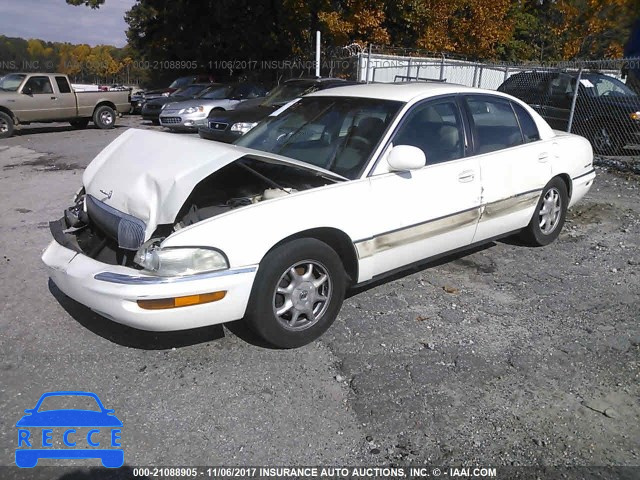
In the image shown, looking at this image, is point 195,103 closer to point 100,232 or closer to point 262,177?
point 100,232

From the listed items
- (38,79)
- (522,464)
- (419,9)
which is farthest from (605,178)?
(419,9)

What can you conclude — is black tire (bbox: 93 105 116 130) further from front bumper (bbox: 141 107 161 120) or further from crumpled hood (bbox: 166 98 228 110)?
crumpled hood (bbox: 166 98 228 110)

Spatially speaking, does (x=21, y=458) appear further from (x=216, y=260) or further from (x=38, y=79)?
(x=38, y=79)

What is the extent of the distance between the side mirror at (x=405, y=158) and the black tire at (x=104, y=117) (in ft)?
49.3

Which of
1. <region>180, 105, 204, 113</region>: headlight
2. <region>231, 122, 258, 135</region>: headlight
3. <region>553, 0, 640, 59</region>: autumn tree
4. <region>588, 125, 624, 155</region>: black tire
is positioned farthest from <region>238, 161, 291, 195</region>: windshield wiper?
<region>553, 0, 640, 59</region>: autumn tree

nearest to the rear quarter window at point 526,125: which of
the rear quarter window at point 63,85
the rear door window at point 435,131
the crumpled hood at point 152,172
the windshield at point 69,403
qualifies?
the rear door window at point 435,131

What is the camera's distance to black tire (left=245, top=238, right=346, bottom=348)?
3240mm

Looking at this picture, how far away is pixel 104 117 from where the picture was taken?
16.8 metres

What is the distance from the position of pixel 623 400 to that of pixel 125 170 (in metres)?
3.43

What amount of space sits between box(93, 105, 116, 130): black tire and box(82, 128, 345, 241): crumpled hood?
13.6 meters

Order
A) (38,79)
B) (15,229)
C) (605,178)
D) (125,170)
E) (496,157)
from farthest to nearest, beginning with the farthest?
(38,79) < (605,178) < (15,229) < (496,157) < (125,170)

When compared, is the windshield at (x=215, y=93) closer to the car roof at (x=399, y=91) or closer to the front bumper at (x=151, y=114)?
the front bumper at (x=151, y=114)

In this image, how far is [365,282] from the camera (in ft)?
12.5

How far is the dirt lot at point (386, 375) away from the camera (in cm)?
265
